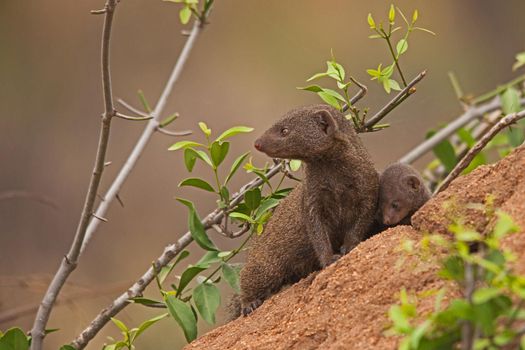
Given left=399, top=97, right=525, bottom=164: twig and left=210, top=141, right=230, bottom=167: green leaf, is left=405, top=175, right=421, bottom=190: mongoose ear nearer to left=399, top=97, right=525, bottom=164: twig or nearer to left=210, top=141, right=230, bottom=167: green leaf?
left=210, top=141, right=230, bottom=167: green leaf

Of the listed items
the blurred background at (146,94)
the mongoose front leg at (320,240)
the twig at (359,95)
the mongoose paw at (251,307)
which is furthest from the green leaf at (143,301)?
the blurred background at (146,94)

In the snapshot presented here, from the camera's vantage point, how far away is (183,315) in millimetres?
2955

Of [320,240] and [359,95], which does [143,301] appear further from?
[359,95]

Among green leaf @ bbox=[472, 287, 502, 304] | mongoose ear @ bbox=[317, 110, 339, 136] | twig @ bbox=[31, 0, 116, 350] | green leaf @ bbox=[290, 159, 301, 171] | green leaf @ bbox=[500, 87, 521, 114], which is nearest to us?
green leaf @ bbox=[472, 287, 502, 304]

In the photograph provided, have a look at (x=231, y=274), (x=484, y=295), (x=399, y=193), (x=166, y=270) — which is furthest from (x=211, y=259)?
(x=484, y=295)

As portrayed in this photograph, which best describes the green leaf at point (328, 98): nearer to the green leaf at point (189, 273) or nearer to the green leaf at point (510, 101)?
the green leaf at point (189, 273)

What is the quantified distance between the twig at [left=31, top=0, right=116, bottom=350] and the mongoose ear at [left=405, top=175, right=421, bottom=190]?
3.09 feet

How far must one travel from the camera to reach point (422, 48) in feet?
21.7

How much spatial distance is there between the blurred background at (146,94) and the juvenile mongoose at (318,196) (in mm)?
2992

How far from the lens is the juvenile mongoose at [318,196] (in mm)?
2967

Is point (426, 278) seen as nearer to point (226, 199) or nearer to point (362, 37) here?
point (226, 199)

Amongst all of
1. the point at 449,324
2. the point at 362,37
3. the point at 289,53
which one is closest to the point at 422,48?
the point at 362,37

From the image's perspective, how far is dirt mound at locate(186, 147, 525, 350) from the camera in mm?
2174

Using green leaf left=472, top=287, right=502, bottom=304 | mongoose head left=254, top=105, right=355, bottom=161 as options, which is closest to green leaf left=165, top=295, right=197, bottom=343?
mongoose head left=254, top=105, right=355, bottom=161
